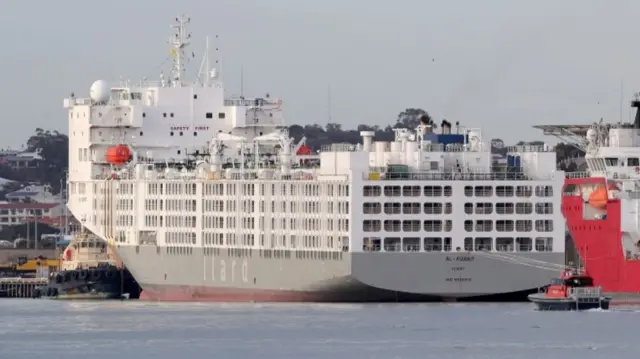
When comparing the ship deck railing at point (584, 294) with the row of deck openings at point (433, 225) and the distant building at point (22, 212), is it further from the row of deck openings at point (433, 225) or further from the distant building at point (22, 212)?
the distant building at point (22, 212)

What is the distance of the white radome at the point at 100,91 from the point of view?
11950cm

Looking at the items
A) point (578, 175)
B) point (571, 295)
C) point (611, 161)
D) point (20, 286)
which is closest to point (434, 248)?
point (571, 295)

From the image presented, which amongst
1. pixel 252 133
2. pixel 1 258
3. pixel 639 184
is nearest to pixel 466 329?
pixel 639 184

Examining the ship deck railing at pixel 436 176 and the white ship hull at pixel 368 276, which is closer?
the white ship hull at pixel 368 276

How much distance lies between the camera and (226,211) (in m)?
111

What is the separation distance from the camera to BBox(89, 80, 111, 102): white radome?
11950 centimetres

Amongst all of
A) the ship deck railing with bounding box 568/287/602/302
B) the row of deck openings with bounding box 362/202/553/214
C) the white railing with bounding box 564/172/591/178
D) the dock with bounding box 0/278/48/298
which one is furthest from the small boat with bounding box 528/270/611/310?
the dock with bounding box 0/278/48/298

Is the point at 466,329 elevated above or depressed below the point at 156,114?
below

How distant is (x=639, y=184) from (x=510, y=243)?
24.4ft

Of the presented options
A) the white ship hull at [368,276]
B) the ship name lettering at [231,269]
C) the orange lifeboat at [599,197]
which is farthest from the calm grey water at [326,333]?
the orange lifeboat at [599,197]

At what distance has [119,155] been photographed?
117 m

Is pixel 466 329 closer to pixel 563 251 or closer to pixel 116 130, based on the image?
pixel 563 251

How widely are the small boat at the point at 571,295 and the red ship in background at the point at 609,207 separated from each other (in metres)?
7.50

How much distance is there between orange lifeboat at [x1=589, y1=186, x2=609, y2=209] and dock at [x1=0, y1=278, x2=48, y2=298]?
30.4 m
